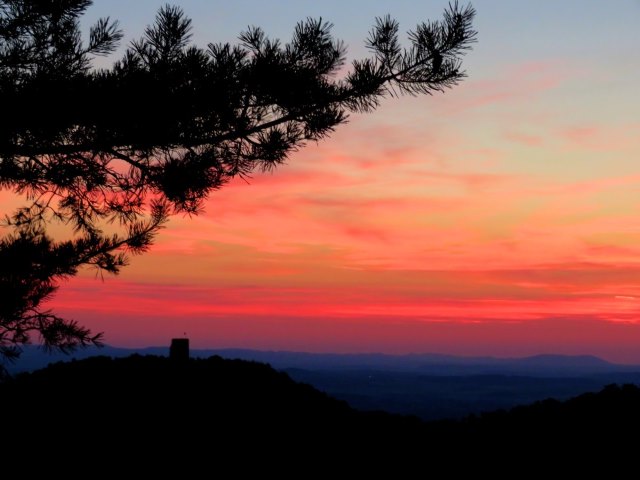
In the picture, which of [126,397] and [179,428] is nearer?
[179,428]

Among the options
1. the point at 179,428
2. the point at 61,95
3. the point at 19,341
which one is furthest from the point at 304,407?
the point at 61,95

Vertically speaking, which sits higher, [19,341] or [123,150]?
[123,150]

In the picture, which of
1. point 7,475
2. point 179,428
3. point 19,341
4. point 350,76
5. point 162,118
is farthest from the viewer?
point 19,341

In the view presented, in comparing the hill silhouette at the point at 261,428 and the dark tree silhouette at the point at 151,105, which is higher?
the dark tree silhouette at the point at 151,105

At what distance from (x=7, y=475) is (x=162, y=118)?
498cm

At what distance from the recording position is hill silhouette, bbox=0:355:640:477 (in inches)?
358

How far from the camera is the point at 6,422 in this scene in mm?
10227

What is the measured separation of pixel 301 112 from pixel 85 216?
4.38m

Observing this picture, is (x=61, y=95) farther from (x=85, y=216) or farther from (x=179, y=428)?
(x=179, y=428)

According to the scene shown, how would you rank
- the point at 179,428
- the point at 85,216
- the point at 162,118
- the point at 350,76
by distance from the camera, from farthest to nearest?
the point at 85,216 < the point at 350,76 < the point at 162,118 < the point at 179,428

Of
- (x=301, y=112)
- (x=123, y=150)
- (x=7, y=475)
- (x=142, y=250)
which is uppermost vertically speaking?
(x=301, y=112)

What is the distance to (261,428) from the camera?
33.0 feet

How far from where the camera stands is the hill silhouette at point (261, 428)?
910 centimetres

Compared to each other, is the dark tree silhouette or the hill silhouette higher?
the dark tree silhouette
